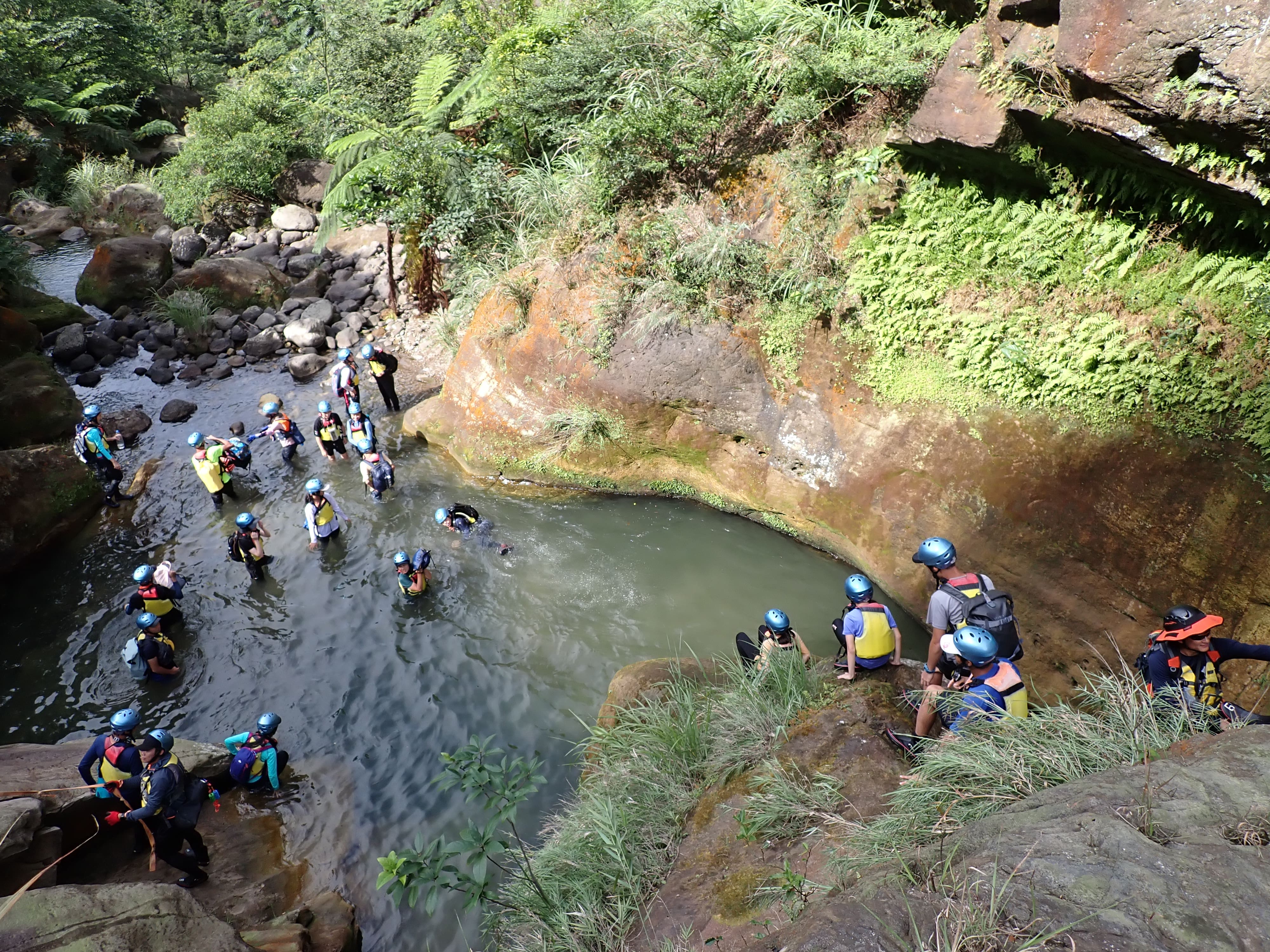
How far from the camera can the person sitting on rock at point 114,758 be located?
6.34 meters

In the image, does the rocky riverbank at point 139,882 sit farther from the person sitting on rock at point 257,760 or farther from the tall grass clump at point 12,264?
the tall grass clump at point 12,264

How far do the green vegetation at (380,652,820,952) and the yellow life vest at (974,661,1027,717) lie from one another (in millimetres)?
1566

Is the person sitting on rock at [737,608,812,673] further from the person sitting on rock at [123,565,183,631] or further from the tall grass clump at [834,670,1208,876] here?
the person sitting on rock at [123,565,183,631]

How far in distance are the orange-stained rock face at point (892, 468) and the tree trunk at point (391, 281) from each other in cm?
507

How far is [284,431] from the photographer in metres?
12.5

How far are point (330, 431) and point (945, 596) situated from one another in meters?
10.4

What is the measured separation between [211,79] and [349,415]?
28487mm

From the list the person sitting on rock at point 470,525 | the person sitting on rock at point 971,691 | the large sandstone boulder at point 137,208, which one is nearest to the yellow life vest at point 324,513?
the person sitting on rock at point 470,525

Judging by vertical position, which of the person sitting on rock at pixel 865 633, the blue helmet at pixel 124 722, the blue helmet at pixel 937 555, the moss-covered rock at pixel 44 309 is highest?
the blue helmet at pixel 937 555

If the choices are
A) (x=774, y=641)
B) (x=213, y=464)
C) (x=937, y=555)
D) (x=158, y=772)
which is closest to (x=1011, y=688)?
(x=937, y=555)

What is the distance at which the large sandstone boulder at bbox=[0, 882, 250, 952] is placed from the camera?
422 centimetres

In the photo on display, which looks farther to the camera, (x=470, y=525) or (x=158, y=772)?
(x=470, y=525)

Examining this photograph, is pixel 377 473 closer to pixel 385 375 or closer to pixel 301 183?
pixel 385 375

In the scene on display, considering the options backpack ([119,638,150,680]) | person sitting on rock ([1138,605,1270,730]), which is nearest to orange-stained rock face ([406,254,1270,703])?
person sitting on rock ([1138,605,1270,730])
